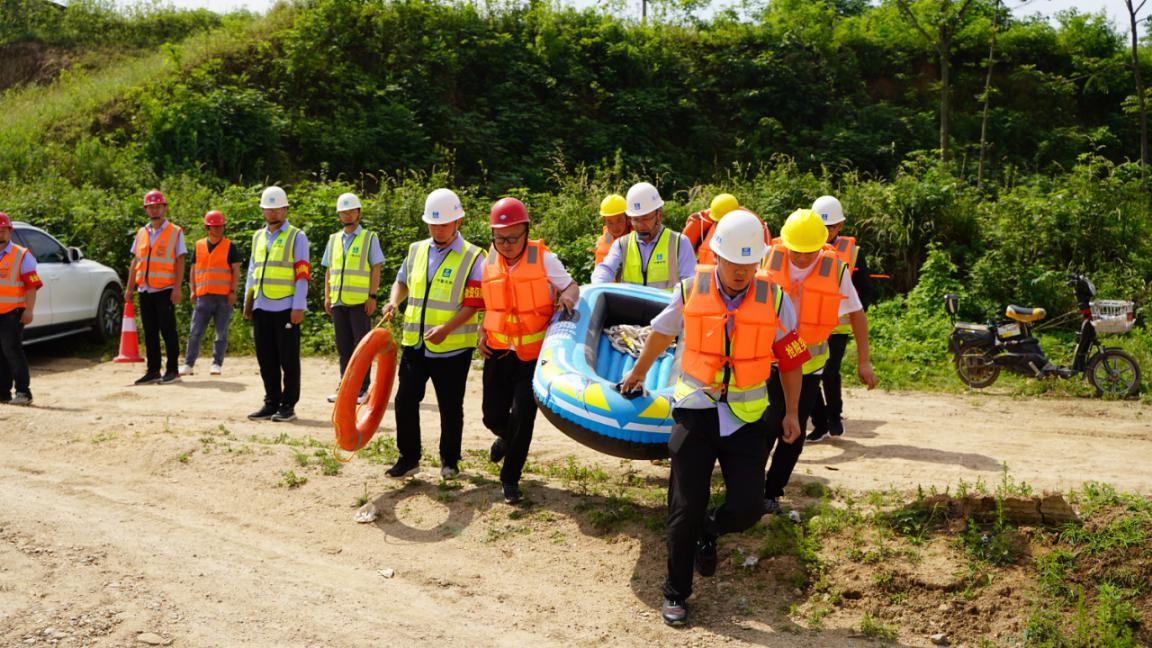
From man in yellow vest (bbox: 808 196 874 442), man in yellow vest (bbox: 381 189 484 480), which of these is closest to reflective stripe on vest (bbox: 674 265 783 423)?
man in yellow vest (bbox: 381 189 484 480)

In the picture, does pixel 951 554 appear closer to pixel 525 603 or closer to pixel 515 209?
pixel 525 603

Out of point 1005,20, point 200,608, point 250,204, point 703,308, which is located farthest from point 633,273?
point 1005,20

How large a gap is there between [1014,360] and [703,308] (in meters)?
7.23

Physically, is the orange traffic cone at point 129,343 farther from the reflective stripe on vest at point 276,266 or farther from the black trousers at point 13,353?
the reflective stripe on vest at point 276,266

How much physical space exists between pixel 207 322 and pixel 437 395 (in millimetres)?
5868

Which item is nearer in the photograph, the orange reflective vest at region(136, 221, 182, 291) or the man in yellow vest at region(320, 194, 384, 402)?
the man in yellow vest at region(320, 194, 384, 402)

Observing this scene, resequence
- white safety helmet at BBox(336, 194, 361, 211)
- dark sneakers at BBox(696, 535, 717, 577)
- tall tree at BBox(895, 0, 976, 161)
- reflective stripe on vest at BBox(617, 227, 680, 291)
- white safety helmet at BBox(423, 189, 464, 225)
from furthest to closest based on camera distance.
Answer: tall tree at BBox(895, 0, 976, 161) → white safety helmet at BBox(336, 194, 361, 211) → reflective stripe on vest at BBox(617, 227, 680, 291) → white safety helmet at BBox(423, 189, 464, 225) → dark sneakers at BBox(696, 535, 717, 577)

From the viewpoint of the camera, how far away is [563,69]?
2612cm

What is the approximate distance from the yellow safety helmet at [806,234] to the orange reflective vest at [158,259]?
25.6 ft

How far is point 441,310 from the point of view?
686 centimetres

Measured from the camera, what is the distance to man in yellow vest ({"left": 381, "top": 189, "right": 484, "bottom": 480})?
22.5 ft

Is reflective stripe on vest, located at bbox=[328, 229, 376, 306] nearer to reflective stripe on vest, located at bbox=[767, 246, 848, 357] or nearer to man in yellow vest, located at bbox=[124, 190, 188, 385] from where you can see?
man in yellow vest, located at bbox=[124, 190, 188, 385]

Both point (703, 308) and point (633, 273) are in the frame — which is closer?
point (703, 308)

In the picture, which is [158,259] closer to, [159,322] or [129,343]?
[159,322]
